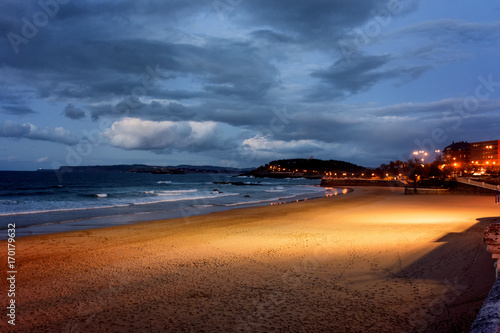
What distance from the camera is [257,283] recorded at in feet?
23.8

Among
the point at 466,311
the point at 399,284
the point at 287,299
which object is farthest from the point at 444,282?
the point at 287,299

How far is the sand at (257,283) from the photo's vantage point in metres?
5.35

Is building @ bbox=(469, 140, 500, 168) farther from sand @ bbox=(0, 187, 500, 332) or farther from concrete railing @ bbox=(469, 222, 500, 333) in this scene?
concrete railing @ bbox=(469, 222, 500, 333)

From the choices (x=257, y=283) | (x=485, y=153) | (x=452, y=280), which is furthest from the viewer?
(x=485, y=153)

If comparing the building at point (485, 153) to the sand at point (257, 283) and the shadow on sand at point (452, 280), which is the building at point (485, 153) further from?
the sand at point (257, 283)

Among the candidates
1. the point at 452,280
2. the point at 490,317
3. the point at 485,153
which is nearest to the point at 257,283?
the point at 452,280

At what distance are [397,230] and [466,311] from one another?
902 centimetres

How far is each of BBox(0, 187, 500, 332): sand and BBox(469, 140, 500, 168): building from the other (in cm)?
14446

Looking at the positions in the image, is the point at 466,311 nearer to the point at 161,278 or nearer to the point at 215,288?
the point at 215,288

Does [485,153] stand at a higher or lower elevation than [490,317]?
higher

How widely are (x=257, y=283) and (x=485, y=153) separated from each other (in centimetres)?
16824

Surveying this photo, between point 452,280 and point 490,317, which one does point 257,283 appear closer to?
point 452,280

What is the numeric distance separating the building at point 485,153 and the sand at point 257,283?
144 meters

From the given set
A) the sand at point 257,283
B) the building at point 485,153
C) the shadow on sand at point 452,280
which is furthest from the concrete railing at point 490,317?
the building at point 485,153
